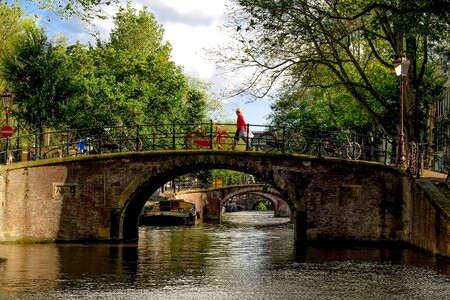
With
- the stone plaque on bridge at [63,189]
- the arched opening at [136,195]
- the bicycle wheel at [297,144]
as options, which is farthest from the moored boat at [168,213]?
the bicycle wheel at [297,144]

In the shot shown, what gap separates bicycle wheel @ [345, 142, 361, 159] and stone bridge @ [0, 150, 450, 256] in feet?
1.59

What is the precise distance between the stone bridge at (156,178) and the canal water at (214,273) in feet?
4.91

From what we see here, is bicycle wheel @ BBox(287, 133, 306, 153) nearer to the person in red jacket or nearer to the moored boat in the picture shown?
the person in red jacket

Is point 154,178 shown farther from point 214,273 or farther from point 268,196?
point 268,196

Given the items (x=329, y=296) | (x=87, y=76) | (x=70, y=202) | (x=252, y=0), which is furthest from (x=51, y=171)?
(x=87, y=76)

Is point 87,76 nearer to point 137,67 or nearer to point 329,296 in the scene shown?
point 137,67

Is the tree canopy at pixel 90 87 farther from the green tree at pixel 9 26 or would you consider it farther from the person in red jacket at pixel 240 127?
the person in red jacket at pixel 240 127

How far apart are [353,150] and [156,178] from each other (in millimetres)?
6764

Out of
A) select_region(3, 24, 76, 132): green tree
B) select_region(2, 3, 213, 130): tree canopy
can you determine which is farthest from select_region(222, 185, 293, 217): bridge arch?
select_region(3, 24, 76, 132): green tree

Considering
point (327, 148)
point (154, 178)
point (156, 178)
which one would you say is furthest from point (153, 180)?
point (327, 148)

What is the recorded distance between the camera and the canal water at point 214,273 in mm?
13375

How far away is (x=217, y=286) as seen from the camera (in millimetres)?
14430

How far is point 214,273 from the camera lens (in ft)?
55.1

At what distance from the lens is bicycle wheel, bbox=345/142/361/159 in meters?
25.6
